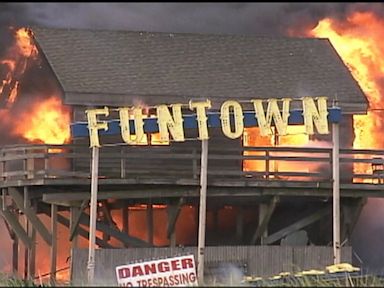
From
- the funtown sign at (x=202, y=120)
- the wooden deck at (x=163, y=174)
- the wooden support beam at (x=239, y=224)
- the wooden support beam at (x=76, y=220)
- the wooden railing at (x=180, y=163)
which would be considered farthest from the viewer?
the wooden support beam at (x=239, y=224)

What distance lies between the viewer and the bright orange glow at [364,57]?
29.2 m

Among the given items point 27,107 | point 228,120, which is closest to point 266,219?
point 228,120

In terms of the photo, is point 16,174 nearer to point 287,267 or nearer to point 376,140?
point 287,267

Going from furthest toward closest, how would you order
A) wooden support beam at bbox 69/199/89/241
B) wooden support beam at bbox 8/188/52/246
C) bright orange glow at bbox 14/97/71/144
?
bright orange glow at bbox 14/97/71/144
wooden support beam at bbox 69/199/89/241
wooden support beam at bbox 8/188/52/246

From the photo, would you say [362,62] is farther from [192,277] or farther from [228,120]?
[192,277]

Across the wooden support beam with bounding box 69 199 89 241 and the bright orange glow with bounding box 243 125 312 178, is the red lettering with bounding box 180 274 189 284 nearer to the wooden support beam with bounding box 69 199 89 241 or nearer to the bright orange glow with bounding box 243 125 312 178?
the wooden support beam with bounding box 69 199 89 241

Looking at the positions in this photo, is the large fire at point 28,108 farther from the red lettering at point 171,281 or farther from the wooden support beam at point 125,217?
the red lettering at point 171,281

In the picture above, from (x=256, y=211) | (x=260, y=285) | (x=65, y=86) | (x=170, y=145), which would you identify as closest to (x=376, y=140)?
(x=256, y=211)

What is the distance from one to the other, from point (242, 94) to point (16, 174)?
245 inches

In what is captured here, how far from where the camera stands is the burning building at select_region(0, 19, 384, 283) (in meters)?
24.7

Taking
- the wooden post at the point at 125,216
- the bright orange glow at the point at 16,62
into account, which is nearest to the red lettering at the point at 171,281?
the wooden post at the point at 125,216

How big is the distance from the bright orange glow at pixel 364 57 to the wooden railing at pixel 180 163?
1588 millimetres

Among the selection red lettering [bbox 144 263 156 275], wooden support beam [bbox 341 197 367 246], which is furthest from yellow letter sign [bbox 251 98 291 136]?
red lettering [bbox 144 263 156 275]

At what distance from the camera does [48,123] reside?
2698 cm
